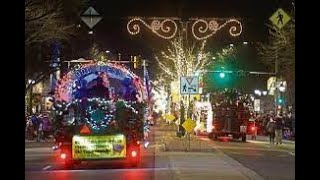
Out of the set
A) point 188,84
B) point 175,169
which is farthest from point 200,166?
point 188,84

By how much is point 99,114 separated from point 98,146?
6.80 feet

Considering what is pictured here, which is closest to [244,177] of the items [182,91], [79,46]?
[182,91]

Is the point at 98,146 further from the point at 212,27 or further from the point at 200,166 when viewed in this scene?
the point at 212,27

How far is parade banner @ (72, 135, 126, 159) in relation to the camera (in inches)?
786

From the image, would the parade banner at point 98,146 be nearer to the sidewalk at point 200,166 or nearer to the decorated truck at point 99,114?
the decorated truck at point 99,114

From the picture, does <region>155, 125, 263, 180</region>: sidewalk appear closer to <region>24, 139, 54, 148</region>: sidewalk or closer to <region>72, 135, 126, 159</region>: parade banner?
<region>72, 135, 126, 159</region>: parade banner

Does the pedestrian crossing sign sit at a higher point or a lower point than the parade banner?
higher

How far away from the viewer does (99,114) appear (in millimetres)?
21875

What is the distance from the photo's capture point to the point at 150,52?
63125 mm

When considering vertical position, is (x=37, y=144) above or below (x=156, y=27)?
below

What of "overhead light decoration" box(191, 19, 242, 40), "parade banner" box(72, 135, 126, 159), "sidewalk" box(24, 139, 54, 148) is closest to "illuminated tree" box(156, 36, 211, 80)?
"sidewalk" box(24, 139, 54, 148)

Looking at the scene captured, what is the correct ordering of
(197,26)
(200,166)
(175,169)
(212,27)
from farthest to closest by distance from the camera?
(197,26), (212,27), (200,166), (175,169)

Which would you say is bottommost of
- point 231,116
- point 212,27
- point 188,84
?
point 231,116
